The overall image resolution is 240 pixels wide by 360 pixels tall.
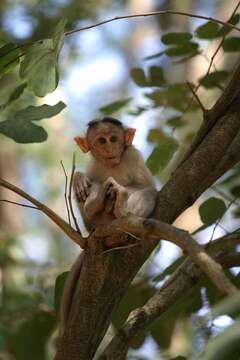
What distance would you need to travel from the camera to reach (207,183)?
3359mm

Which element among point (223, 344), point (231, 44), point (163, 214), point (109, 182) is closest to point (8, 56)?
point (109, 182)

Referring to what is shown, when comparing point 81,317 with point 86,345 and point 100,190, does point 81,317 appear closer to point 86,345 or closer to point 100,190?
point 86,345

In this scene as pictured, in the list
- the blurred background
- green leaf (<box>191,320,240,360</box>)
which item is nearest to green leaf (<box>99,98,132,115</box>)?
the blurred background

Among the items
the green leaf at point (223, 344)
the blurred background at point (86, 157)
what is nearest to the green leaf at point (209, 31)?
the blurred background at point (86, 157)

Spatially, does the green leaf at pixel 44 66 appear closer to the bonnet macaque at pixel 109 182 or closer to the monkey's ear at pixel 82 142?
the bonnet macaque at pixel 109 182

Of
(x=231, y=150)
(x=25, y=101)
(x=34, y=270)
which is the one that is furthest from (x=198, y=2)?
(x=231, y=150)

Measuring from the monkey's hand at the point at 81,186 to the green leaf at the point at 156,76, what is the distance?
2.42 ft

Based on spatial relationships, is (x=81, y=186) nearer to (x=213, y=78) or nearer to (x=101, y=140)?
(x=101, y=140)

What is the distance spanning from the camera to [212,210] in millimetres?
3799

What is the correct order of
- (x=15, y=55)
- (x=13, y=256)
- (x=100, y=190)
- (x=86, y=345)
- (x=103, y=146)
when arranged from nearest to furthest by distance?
→ (x=15, y=55) < (x=86, y=345) < (x=100, y=190) < (x=103, y=146) < (x=13, y=256)

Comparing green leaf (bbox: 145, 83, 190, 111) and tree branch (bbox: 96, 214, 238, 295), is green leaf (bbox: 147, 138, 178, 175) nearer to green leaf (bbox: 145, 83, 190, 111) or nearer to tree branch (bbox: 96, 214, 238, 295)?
green leaf (bbox: 145, 83, 190, 111)

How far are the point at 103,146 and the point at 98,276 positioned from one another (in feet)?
4.68

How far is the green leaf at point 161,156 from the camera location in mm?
3910

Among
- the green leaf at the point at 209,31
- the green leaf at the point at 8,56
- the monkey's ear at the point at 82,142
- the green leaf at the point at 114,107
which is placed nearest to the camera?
the green leaf at the point at 8,56
